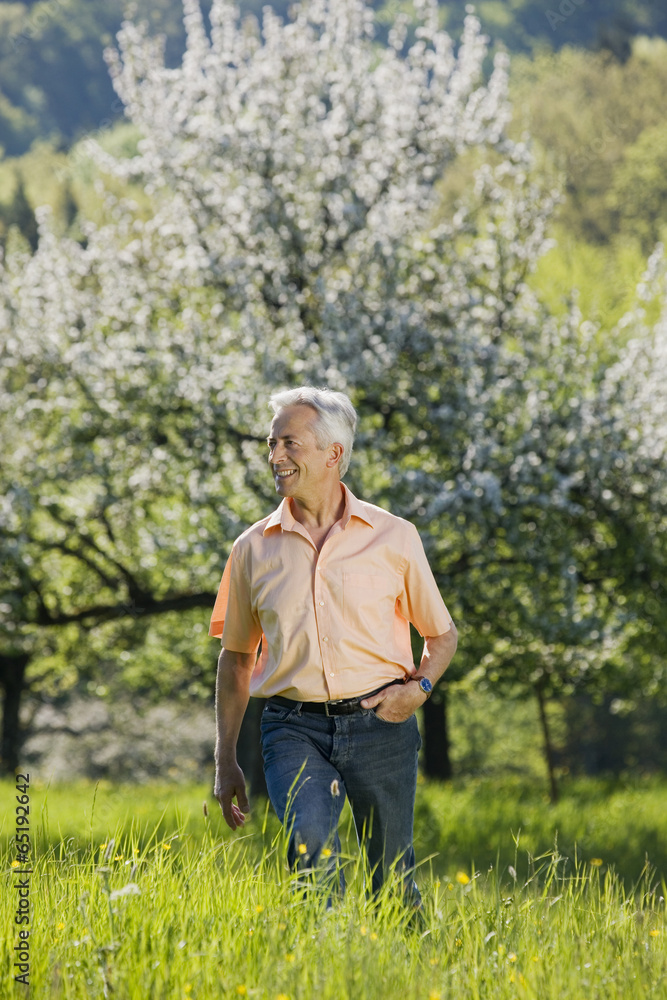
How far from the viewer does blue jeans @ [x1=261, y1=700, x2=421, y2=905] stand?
3502 mm

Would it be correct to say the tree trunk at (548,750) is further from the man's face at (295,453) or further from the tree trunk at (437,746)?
the man's face at (295,453)

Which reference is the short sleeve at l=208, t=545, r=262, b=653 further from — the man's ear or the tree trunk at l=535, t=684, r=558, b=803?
the tree trunk at l=535, t=684, r=558, b=803

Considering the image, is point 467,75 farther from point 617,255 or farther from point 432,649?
point 617,255

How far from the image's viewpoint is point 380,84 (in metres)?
12.1

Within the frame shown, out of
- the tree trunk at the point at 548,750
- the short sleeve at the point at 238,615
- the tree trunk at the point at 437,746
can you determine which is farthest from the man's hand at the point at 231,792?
the tree trunk at the point at 437,746

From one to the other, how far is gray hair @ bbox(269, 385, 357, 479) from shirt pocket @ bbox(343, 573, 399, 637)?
0.40m

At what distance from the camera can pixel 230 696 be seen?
390cm

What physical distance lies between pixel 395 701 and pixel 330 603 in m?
0.41

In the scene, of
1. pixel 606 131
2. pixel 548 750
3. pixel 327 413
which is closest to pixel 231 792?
pixel 327 413

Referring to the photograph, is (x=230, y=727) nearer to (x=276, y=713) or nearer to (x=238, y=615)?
(x=276, y=713)

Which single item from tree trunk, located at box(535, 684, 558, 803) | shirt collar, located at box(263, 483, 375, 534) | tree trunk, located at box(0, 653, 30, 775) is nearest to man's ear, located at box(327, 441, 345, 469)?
shirt collar, located at box(263, 483, 375, 534)

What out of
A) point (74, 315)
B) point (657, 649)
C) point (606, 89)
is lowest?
point (657, 649)

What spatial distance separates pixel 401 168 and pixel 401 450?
343 cm

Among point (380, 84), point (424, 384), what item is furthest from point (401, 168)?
point (424, 384)
